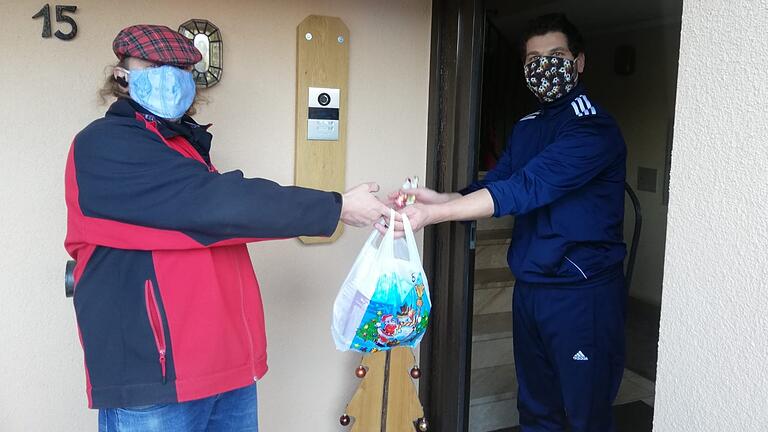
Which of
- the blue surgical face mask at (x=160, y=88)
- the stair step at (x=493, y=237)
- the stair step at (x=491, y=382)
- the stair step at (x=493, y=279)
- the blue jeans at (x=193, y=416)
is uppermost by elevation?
the blue surgical face mask at (x=160, y=88)

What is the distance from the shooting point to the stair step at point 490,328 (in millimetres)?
3060

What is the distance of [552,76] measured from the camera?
6.70ft

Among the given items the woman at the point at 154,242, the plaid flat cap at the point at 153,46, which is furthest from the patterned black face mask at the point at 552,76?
the plaid flat cap at the point at 153,46

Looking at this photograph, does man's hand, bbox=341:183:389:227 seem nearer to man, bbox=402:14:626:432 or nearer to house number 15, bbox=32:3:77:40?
man, bbox=402:14:626:432

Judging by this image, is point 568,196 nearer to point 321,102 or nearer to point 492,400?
point 321,102

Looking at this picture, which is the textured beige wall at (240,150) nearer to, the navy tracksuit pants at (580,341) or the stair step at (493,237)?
the navy tracksuit pants at (580,341)

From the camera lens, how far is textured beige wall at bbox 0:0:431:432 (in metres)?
1.92

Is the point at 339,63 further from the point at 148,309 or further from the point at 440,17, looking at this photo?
the point at 148,309

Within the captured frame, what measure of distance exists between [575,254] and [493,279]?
4.02 feet

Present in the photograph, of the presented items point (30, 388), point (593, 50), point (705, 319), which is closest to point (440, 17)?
point (705, 319)

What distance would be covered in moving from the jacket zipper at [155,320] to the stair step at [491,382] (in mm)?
1794

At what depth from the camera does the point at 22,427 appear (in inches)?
79.4

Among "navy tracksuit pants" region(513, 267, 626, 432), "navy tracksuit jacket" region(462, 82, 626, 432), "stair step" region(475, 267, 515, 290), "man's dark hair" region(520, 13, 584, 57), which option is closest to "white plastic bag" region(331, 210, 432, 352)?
"navy tracksuit jacket" region(462, 82, 626, 432)

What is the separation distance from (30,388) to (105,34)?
3.51 ft
